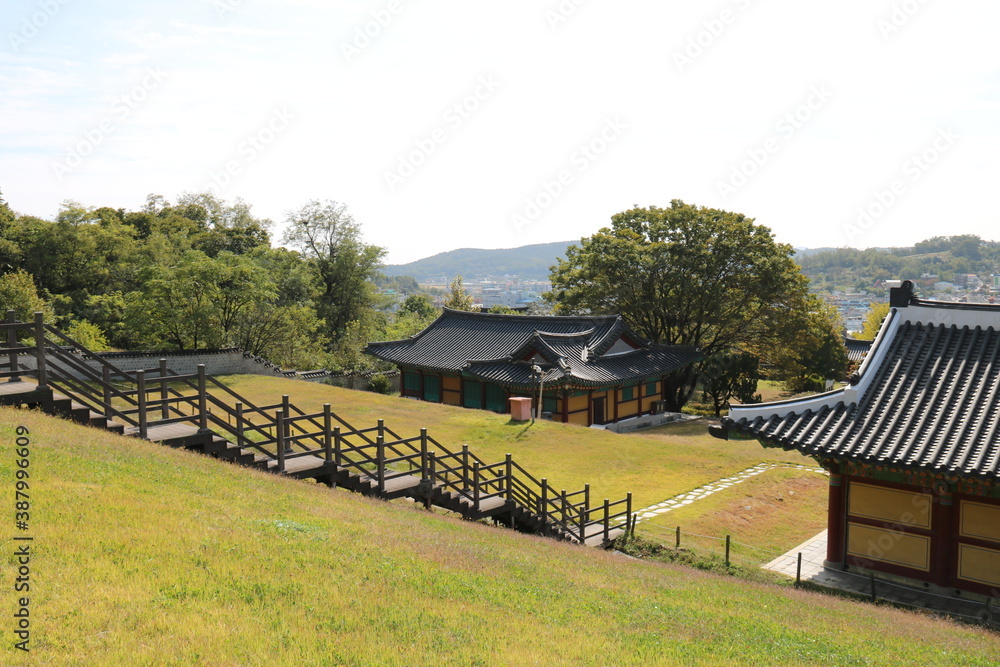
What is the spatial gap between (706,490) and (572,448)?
6048mm

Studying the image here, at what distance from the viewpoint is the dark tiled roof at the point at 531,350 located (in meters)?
35.8

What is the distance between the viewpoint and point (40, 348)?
11.6 metres

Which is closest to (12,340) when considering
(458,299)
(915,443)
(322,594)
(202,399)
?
(202,399)

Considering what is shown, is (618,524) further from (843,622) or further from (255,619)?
(255,619)

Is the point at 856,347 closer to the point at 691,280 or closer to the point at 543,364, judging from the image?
the point at 691,280

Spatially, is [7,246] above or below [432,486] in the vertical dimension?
above

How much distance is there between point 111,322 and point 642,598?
145 ft

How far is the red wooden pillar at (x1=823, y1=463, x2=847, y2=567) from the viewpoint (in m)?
13.9

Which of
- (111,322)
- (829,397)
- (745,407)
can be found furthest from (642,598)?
(111,322)

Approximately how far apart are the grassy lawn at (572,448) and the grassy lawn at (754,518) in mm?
1493

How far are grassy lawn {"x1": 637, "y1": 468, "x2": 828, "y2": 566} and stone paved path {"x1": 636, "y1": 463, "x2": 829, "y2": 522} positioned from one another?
0.26 metres

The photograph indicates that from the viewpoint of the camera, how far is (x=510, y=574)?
9.01 meters

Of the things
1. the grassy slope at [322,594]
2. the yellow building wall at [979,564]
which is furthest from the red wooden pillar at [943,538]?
the grassy slope at [322,594]

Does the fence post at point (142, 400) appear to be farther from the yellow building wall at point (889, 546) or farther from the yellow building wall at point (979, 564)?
the yellow building wall at point (979, 564)
